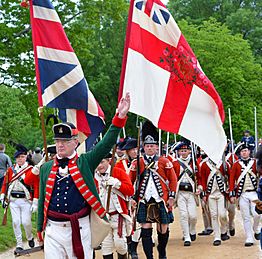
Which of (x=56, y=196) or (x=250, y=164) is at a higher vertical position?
(x=56, y=196)

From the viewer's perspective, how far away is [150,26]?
8047 mm

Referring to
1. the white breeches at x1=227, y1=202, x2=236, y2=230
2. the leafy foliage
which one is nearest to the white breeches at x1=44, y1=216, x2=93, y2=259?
the white breeches at x1=227, y1=202, x2=236, y2=230

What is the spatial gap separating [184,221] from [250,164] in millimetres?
1664

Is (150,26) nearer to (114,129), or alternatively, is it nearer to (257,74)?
(114,129)

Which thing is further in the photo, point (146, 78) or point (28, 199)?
point (28, 199)

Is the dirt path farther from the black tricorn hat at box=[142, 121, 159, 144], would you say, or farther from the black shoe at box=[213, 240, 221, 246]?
the black tricorn hat at box=[142, 121, 159, 144]

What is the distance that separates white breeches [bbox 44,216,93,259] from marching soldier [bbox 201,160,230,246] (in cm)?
589

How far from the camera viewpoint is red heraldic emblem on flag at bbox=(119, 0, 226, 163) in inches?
303

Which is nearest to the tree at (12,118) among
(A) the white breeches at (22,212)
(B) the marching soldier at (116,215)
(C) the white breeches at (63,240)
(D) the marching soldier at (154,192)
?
(A) the white breeches at (22,212)

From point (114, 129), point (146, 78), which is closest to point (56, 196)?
point (114, 129)

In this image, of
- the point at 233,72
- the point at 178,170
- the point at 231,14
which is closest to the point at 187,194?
the point at 178,170

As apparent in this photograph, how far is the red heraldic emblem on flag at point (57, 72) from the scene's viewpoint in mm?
8156

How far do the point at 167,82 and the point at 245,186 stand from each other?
4638 mm

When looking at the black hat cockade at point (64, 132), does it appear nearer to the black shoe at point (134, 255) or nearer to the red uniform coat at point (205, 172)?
the black shoe at point (134, 255)
